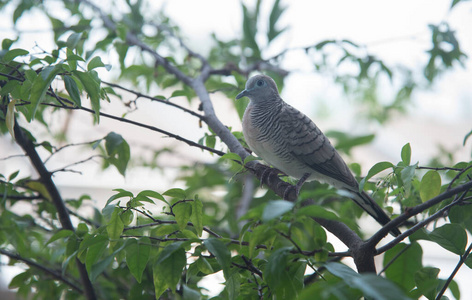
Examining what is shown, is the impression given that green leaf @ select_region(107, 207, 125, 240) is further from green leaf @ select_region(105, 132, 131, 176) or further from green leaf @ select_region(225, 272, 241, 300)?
green leaf @ select_region(105, 132, 131, 176)

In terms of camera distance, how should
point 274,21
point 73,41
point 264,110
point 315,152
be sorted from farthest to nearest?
1. point 274,21
2. point 264,110
3. point 315,152
4. point 73,41

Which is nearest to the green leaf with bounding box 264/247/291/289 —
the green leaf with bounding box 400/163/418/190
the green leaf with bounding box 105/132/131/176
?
the green leaf with bounding box 400/163/418/190

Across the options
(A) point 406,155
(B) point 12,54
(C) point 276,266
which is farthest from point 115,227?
(A) point 406,155

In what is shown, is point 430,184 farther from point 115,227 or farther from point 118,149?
point 118,149

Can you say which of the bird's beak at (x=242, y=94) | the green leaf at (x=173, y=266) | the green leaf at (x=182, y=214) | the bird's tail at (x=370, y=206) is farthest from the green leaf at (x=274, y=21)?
the green leaf at (x=173, y=266)

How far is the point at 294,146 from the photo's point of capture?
1.22 m

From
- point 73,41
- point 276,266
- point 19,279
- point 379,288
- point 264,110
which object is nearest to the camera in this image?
point 379,288

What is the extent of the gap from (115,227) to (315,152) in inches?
28.6

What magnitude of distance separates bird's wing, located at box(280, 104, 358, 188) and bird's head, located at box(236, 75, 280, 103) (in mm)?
163

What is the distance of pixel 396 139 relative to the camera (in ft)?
11.6

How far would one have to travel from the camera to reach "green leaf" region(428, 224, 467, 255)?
0.61m

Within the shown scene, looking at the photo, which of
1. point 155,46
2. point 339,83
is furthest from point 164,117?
point 339,83

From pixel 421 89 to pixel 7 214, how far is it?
1826mm

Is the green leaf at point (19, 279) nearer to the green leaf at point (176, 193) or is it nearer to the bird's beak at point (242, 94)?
the green leaf at point (176, 193)
